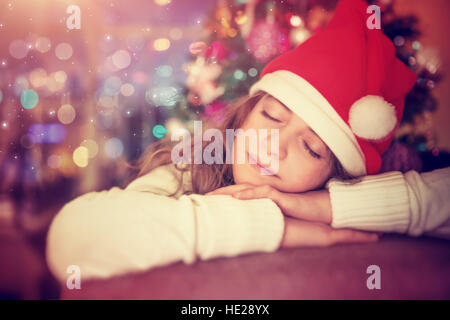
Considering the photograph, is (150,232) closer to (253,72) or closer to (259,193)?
(259,193)

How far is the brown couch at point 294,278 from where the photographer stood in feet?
1.99

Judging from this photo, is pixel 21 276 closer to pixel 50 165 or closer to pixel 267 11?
pixel 50 165

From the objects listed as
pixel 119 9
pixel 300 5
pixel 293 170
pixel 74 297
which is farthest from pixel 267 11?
pixel 74 297

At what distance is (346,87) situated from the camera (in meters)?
0.80

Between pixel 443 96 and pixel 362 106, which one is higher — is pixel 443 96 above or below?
above

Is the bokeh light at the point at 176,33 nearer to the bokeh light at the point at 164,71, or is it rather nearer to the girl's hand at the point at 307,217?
the bokeh light at the point at 164,71

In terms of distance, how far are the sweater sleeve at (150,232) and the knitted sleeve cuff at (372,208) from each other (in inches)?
6.7

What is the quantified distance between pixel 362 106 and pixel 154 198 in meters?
0.59

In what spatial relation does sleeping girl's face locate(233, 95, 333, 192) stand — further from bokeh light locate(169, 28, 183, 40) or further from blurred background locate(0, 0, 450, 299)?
bokeh light locate(169, 28, 183, 40)

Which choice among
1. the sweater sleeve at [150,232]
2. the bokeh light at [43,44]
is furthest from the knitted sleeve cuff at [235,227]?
the bokeh light at [43,44]

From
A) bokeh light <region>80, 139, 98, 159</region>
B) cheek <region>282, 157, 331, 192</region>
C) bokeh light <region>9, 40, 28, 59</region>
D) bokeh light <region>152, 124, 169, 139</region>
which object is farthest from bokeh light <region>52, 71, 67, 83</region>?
cheek <region>282, 157, 331, 192</region>

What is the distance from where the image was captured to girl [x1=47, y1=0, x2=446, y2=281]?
62 cm

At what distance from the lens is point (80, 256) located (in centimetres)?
61

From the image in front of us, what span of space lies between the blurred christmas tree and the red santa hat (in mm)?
231
